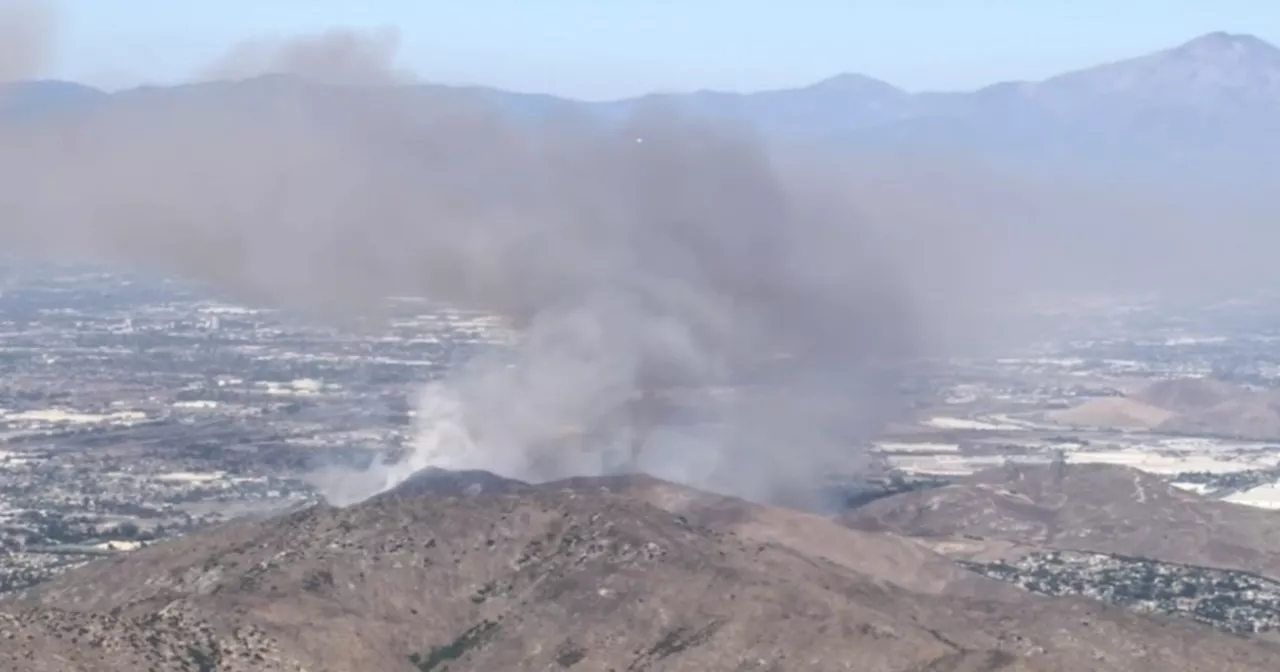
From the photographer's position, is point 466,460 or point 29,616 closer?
point 29,616

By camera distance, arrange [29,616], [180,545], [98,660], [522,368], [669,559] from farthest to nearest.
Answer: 1. [522,368]
2. [180,545]
3. [669,559]
4. [29,616]
5. [98,660]

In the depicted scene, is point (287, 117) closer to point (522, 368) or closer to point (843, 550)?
point (522, 368)

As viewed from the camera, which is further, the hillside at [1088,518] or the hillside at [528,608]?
the hillside at [1088,518]

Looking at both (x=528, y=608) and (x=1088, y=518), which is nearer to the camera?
(x=528, y=608)

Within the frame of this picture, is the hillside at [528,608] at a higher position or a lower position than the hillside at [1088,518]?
higher

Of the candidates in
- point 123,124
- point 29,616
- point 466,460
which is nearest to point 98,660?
point 29,616

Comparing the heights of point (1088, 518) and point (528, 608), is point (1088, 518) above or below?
below
